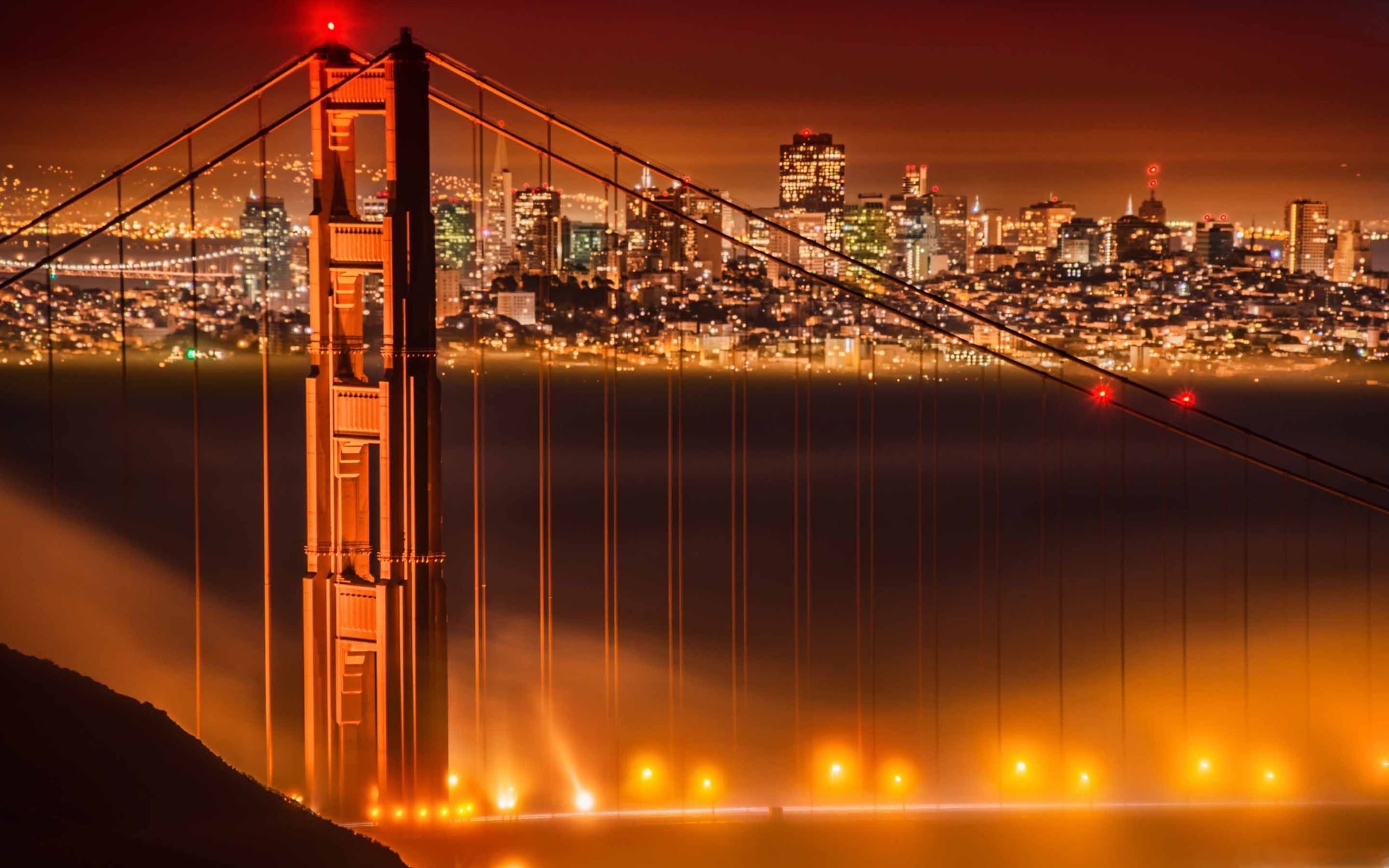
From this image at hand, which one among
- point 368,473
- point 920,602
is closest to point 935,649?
point 920,602

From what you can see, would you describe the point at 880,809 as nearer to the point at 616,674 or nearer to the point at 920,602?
the point at 920,602

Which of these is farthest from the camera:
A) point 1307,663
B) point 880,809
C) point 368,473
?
point 1307,663

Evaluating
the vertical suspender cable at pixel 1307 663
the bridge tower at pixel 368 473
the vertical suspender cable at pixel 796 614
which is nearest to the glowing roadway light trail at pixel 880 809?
the vertical suspender cable at pixel 796 614

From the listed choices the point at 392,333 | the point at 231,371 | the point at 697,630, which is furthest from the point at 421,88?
the point at 231,371

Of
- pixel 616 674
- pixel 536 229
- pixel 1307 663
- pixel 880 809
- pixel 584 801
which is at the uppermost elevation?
pixel 536 229

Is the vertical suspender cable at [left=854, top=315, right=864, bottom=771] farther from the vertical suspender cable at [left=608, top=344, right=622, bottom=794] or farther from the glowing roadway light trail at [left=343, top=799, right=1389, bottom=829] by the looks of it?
the vertical suspender cable at [left=608, top=344, right=622, bottom=794]

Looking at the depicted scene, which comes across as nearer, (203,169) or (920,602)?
(203,169)

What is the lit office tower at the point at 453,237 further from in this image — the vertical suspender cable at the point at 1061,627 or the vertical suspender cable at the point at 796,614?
the vertical suspender cable at the point at 1061,627

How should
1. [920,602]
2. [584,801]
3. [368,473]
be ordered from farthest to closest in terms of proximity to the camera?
1. [920,602]
2. [584,801]
3. [368,473]
